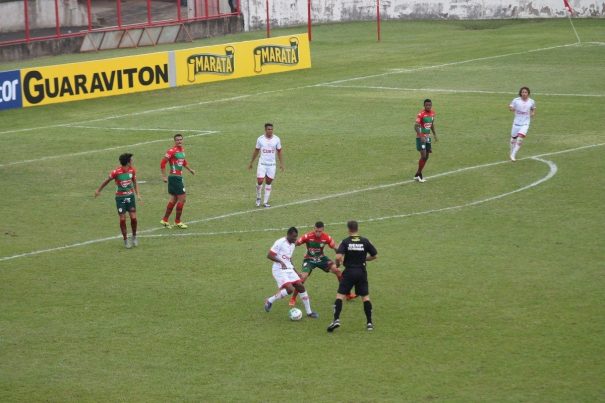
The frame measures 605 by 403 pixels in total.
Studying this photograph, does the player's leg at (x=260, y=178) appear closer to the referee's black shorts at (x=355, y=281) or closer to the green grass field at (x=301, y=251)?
the green grass field at (x=301, y=251)

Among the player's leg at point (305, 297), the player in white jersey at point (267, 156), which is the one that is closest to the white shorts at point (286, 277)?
the player's leg at point (305, 297)

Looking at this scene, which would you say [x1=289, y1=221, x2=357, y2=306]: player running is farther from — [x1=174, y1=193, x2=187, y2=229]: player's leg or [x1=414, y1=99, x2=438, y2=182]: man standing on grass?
[x1=414, y1=99, x2=438, y2=182]: man standing on grass

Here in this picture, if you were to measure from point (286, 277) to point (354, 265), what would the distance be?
1.54 metres

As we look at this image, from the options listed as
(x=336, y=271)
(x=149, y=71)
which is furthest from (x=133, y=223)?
(x=149, y=71)

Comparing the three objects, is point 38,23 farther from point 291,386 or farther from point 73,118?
point 291,386

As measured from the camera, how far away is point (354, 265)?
1977 centimetres

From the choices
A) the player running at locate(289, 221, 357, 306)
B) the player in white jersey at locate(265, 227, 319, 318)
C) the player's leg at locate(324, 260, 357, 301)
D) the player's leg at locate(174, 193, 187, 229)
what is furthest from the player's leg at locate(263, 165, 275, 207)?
the player in white jersey at locate(265, 227, 319, 318)

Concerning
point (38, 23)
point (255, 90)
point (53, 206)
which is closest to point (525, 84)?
point (255, 90)

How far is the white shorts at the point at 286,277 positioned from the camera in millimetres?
20672

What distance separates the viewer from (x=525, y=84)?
4944 cm

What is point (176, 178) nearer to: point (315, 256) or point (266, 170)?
point (266, 170)

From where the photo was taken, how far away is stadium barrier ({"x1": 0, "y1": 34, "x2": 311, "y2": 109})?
46406 millimetres

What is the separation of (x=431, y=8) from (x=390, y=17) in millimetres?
2853

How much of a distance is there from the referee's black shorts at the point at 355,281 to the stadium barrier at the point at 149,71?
28.8m
